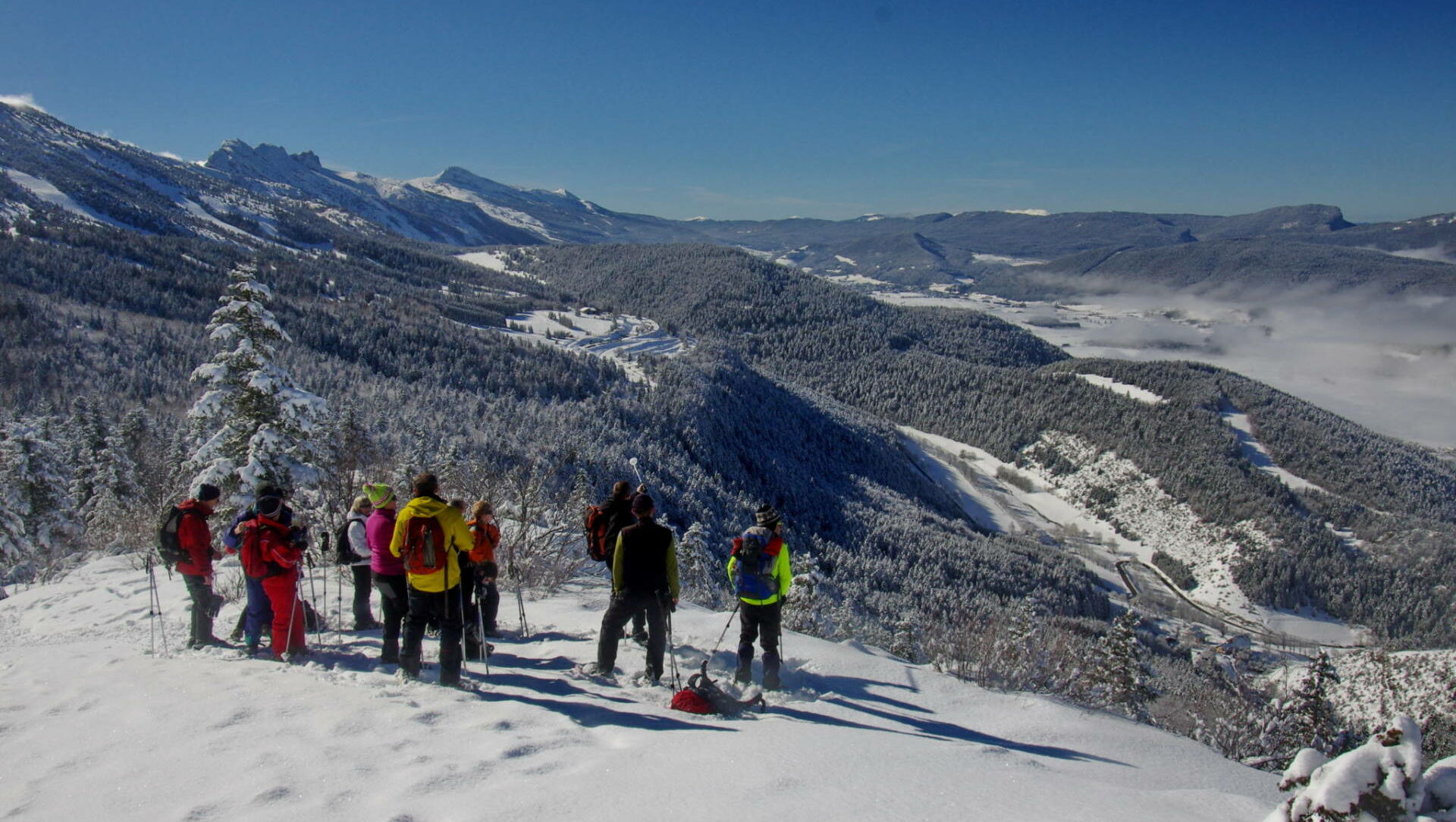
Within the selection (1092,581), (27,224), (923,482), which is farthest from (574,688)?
(27,224)

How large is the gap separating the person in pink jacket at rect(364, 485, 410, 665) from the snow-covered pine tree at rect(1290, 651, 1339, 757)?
52.3ft

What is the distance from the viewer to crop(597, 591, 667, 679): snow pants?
742cm

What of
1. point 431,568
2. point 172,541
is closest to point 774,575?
point 431,568

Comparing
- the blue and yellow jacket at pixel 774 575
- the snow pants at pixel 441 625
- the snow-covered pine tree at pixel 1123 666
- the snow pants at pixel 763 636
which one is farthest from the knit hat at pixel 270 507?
the snow-covered pine tree at pixel 1123 666

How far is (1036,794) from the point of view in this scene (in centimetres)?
481

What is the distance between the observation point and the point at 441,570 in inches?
271

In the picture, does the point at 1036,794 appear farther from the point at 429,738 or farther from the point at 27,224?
the point at 27,224

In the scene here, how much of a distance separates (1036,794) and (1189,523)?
106457mm

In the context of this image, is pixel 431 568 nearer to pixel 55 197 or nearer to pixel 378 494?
pixel 378 494

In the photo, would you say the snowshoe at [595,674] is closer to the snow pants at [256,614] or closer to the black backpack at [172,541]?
the snow pants at [256,614]

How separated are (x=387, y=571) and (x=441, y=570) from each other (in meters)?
1.07

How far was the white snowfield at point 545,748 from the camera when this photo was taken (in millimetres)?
4418

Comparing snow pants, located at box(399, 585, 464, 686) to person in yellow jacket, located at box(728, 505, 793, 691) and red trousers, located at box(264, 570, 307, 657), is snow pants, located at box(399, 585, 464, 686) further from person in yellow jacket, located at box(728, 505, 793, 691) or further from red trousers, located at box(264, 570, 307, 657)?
person in yellow jacket, located at box(728, 505, 793, 691)

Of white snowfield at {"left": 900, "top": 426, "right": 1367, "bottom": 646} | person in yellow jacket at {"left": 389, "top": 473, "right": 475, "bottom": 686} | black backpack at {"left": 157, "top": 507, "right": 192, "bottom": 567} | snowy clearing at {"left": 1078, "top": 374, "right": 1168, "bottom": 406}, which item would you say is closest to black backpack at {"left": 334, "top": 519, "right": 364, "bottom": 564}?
black backpack at {"left": 157, "top": 507, "right": 192, "bottom": 567}
